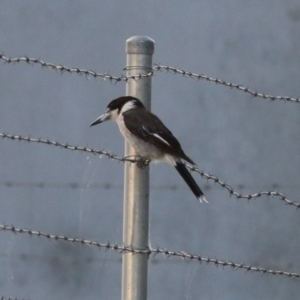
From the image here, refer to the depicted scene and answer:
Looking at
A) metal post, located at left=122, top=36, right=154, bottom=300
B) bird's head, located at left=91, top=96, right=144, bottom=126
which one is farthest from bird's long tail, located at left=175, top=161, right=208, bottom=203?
metal post, located at left=122, top=36, right=154, bottom=300

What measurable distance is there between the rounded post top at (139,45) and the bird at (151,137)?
458 mm

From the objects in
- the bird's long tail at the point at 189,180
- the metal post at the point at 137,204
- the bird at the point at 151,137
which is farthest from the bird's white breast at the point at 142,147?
the metal post at the point at 137,204

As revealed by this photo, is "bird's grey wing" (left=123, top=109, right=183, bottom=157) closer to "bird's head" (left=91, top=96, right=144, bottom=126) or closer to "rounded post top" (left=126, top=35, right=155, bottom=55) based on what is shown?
"bird's head" (left=91, top=96, right=144, bottom=126)

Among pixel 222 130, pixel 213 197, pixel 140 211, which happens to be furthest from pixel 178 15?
pixel 140 211

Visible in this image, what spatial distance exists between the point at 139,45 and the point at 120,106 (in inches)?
32.4

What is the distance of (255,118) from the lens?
910 centimetres

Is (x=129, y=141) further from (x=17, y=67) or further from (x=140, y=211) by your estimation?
(x=17, y=67)

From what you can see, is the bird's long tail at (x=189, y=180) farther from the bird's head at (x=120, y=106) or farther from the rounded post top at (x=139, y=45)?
the rounded post top at (x=139, y=45)

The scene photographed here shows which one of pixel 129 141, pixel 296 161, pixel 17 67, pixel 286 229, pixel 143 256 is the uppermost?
pixel 17 67

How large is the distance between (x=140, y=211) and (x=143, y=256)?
Result: 0.17 meters

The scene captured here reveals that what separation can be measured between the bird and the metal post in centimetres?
42

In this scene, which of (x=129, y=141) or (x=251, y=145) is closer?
(x=129, y=141)

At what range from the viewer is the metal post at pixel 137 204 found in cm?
366

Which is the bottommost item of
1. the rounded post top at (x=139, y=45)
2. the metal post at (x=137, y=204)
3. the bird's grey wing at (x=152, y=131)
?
the metal post at (x=137, y=204)
